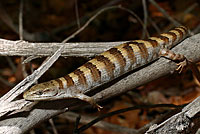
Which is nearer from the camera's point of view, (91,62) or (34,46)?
(34,46)

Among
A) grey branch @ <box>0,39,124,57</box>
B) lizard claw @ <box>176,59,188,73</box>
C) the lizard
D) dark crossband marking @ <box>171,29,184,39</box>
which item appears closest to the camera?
grey branch @ <box>0,39,124,57</box>

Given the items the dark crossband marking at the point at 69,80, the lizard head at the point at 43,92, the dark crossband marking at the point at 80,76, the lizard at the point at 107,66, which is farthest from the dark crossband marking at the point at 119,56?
the lizard head at the point at 43,92

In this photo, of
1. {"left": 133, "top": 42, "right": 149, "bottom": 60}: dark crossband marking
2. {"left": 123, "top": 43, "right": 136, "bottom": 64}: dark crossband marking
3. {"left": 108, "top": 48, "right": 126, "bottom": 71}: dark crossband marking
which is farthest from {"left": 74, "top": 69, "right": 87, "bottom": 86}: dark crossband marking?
{"left": 133, "top": 42, "right": 149, "bottom": 60}: dark crossband marking

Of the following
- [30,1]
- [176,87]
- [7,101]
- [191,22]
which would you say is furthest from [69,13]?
[7,101]

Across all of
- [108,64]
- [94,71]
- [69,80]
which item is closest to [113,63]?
[108,64]

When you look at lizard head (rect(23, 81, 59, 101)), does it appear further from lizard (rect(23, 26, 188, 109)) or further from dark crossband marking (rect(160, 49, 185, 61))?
dark crossband marking (rect(160, 49, 185, 61))

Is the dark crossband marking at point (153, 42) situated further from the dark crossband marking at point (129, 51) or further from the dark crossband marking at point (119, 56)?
the dark crossband marking at point (119, 56)

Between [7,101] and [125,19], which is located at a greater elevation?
[125,19]

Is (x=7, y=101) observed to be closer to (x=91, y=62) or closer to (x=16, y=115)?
(x=16, y=115)
